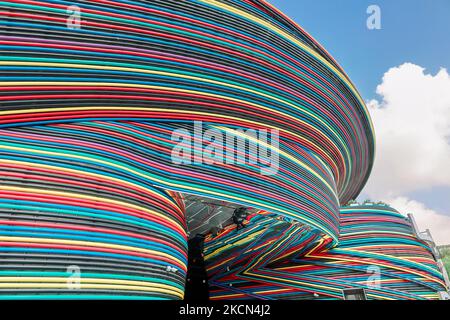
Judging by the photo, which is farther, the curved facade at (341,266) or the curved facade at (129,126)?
the curved facade at (341,266)

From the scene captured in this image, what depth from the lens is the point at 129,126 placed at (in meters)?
12.8

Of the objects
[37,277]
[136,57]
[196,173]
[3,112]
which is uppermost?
[136,57]

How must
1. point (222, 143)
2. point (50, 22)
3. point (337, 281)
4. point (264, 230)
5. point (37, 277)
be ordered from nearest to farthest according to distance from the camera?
point (37, 277)
point (50, 22)
point (222, 143)
point (264, 230)
point (337, 281)

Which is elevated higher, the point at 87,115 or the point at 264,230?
the point at 87,115

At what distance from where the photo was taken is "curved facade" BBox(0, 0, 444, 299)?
9.82 meters

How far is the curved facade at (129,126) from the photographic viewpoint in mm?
9820

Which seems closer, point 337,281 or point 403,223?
point 337,281

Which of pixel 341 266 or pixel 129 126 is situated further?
pixel 341 266

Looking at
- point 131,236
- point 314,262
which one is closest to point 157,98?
point 131,236

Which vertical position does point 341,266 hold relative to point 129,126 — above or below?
below

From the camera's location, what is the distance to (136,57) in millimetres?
12781

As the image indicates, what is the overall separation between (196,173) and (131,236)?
3.43 m
